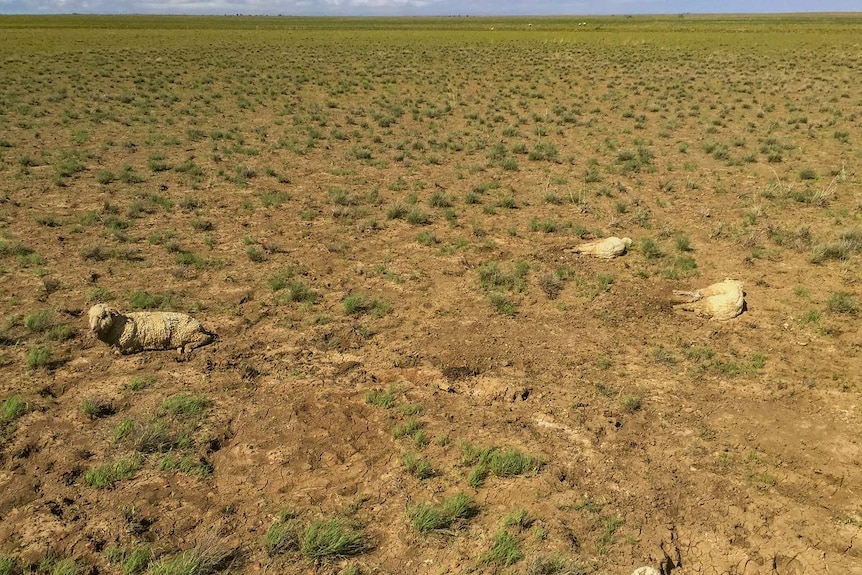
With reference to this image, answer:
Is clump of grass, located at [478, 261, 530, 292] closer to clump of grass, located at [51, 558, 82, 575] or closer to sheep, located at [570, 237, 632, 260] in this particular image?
sheep, located at [570, 237, 632, 260]

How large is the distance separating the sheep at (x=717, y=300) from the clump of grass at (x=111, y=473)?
7.06 m

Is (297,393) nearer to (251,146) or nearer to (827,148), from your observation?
→ (251,146)

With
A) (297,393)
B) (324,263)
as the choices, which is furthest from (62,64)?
(297,393)

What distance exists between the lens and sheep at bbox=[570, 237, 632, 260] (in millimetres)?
9047

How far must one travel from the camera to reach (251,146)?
55.2 feet

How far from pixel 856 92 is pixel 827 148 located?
43.3 feet

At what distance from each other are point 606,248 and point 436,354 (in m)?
4.24

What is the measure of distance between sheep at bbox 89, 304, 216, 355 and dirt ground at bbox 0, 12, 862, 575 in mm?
153

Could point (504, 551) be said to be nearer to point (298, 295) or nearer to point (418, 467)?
point (418, 467)

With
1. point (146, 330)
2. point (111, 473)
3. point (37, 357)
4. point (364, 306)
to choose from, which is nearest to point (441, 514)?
point (111, 473)

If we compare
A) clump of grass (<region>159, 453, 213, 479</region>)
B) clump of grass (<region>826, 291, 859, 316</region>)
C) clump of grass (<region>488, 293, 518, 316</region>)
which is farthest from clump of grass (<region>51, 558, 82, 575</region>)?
clump of grass (<region>826, 291, 859, 316</region>)

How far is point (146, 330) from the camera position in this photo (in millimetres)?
6289

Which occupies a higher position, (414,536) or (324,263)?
(324,263)

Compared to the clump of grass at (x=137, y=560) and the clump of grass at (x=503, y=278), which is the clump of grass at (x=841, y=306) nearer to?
the clump of grass at (x=503, y=278)
